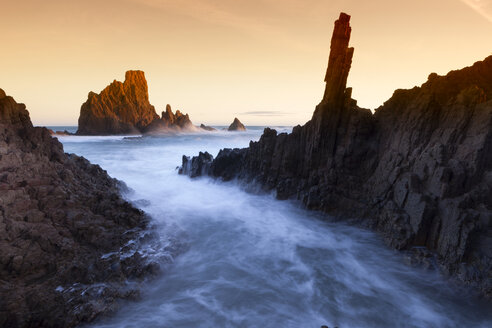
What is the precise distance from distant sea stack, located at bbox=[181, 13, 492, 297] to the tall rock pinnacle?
0.05 m

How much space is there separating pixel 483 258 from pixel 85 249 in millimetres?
11558

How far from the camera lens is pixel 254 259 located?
31.5 feet

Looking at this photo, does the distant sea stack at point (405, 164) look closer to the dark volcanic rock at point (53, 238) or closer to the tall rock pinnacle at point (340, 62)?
the tall rock pinnacle at point (340, 62)

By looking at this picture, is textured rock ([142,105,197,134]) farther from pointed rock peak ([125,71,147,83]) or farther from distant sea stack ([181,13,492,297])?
distant sea stack ([181,13,492,297])

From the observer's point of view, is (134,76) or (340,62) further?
(134,76)

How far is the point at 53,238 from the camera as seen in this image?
300 inches

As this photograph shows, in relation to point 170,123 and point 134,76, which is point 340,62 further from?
point 134,76

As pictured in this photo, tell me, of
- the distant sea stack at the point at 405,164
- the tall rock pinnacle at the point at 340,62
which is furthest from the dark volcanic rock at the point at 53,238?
the tall rock pinnacle at the point at 340,62

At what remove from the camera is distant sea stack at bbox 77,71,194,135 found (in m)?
90.6

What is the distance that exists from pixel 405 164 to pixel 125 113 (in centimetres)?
10328

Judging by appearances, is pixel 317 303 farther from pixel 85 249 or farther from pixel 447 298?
pixel 85 249

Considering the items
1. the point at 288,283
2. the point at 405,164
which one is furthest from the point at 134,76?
the point at 288,283

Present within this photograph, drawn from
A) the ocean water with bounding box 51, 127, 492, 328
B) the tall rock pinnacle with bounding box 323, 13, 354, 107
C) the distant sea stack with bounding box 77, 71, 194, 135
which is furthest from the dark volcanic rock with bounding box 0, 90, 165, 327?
the distant sea stack with bounding box 77, 71, 194, 135

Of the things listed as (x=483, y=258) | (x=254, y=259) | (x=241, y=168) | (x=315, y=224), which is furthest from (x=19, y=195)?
(x=483, y=258)
